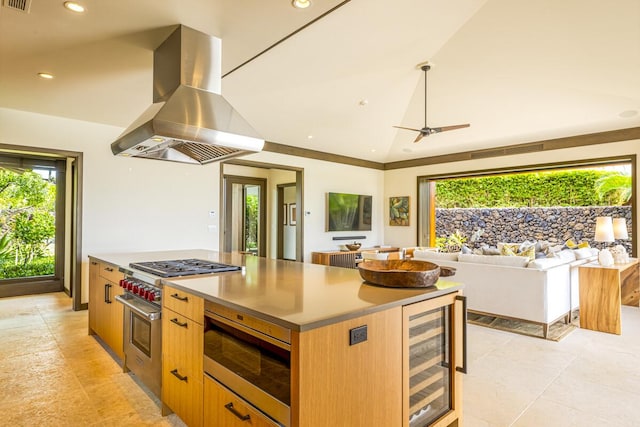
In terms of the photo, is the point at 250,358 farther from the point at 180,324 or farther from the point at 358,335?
the point at 180,324

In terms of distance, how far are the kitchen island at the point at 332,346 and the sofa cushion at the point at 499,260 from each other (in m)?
2.49

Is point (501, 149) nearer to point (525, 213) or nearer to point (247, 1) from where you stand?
point (525, 213)

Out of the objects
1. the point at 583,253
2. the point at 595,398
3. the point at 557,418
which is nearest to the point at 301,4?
the point at 557,418

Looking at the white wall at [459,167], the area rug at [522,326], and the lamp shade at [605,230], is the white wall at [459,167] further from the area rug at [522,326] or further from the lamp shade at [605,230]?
the area rug at [522,326]

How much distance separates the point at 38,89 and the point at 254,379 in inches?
159

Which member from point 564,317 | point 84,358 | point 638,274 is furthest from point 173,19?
point 638,274

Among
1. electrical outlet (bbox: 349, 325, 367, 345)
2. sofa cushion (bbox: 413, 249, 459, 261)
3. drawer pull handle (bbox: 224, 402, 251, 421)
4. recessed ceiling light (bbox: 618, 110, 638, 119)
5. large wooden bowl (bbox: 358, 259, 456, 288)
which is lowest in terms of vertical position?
drawer pull handle (bbox: 224, 402, 251, 421)

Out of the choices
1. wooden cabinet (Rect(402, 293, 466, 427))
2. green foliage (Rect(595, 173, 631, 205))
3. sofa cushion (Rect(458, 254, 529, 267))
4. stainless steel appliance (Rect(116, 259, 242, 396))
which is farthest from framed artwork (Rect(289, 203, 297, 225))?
wooden cabinet (Rect(402, 293, 466, 427))

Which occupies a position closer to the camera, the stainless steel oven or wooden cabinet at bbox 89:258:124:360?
the stainless steel oven

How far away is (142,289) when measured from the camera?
2467mm

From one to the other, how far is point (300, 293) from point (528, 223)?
→ 25.9 ft

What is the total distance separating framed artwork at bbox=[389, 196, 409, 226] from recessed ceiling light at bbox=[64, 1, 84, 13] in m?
7.24

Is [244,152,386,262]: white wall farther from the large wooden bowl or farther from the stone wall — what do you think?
the large wooden bowl

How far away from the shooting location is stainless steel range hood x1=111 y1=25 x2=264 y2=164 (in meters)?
2.31
